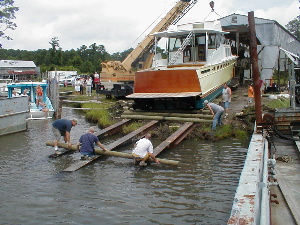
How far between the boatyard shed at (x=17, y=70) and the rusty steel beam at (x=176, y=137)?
1962 inches

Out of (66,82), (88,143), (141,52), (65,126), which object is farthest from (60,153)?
(66,82)

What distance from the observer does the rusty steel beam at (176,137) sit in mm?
11531

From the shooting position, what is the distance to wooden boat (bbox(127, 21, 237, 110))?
50.0 feet

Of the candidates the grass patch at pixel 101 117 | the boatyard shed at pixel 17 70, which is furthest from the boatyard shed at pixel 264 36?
the boatyard shed at pixel 17 70

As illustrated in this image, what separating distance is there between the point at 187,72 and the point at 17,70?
5342 centimetres

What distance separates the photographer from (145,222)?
6.72 m

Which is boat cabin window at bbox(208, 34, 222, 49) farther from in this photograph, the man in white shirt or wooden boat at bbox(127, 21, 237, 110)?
the man in white shirt

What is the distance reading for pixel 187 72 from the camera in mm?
15055

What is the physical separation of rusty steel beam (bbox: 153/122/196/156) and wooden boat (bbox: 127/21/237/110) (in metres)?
1.24

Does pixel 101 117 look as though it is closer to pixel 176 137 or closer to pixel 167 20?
pixel 176 137

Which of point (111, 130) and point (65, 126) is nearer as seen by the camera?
point (65, 126)

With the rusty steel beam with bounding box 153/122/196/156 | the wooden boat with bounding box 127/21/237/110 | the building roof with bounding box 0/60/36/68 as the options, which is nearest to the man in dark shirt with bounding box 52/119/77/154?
the rusty steel beam with bounding box 153/122/196/156

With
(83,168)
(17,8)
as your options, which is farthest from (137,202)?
(17,8)

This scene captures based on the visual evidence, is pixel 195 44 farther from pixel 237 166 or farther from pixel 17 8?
pixel 17 8
